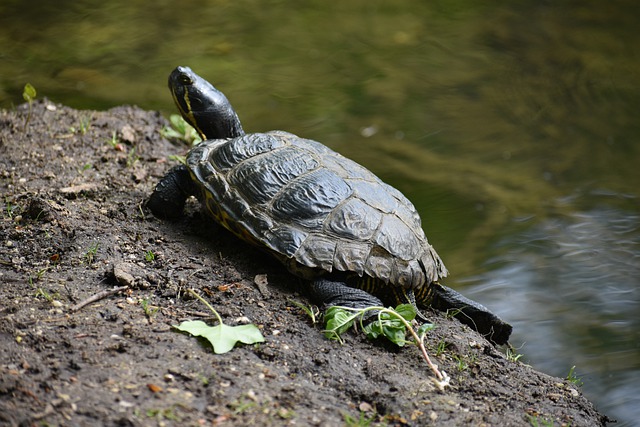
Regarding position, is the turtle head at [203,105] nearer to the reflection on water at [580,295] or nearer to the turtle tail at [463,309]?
the turtle tail at [463,309]

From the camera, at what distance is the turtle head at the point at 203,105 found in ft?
17.6

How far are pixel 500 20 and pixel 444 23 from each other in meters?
0.92

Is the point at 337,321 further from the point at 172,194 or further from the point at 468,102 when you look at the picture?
Answer: the point at 468,102

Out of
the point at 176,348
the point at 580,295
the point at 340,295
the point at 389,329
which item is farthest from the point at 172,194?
the point at 580,295

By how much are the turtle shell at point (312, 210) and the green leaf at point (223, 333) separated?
0.66 meters

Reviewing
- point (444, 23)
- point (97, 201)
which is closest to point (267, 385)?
point (97, 201)

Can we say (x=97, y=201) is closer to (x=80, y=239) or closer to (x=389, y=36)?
(x=80, y=239)

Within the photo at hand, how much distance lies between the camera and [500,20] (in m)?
11.3

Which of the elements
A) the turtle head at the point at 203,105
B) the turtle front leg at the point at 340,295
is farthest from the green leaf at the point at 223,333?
the turtle head at the point at 203,105

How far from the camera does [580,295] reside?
5879 millimetres

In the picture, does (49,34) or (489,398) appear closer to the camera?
(489,398)

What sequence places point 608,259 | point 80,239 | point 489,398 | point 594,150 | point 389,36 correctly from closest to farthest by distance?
1. point 489,398
2. point 80,239
3. point 608,259
4. point 594,150
5. point 389,36

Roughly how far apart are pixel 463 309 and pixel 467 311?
0.13 feet

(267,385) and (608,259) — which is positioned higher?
(267,385)
